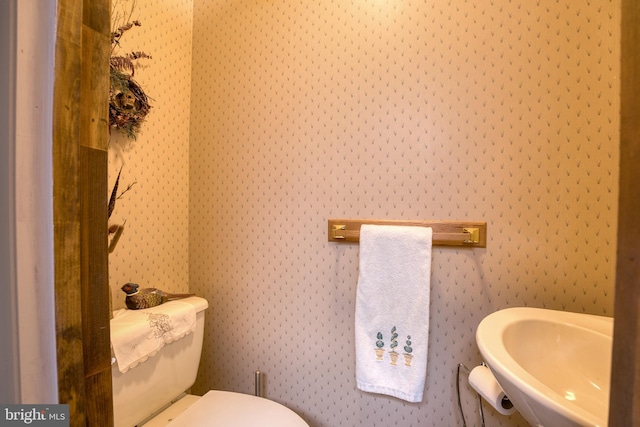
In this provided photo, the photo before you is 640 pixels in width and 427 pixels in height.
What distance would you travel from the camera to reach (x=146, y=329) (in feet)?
2.80

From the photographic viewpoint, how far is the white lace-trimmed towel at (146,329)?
78 cm

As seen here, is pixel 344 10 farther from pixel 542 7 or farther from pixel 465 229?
pixel 465 229

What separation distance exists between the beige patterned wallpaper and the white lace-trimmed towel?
9.1 inches

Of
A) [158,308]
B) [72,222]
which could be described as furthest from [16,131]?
[158,308]

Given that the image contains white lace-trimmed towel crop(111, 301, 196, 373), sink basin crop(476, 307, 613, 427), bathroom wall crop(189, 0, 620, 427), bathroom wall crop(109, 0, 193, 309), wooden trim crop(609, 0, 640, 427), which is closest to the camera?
wooden trim crop(609, 0, 640, 427)

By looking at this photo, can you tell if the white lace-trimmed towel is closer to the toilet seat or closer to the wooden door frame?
the toilet seat

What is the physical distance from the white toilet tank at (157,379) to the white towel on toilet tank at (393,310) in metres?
0.68

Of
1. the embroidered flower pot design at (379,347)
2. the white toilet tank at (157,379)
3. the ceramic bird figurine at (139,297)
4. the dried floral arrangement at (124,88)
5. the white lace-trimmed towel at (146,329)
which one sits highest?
the dried floral arrangement at (124,88)

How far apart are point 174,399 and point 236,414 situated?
35 centimetres

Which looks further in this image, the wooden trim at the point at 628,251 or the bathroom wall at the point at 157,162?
the bathroom wall at the point at 157,162

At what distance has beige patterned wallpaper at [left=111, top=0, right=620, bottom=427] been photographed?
89cm

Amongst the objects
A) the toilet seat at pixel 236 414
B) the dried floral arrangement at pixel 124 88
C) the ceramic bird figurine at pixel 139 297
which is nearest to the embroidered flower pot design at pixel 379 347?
the toilet seat at pixel 236 414

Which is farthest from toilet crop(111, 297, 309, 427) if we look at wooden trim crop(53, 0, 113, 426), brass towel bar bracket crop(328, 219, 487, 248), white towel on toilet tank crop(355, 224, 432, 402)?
brass towel bar bracket crop(328, 219, 487, 248)

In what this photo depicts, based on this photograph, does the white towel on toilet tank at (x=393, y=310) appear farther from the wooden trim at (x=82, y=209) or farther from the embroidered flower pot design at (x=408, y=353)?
the wooden trim at (x=82, y=209)
